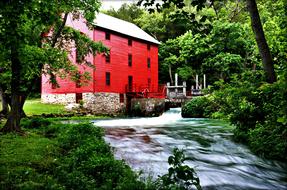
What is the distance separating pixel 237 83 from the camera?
10.5m

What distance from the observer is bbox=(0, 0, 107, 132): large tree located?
6.16 meters

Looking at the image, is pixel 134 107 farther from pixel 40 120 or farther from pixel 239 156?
pixel 239 156

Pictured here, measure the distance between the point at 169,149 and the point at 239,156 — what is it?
223 cm

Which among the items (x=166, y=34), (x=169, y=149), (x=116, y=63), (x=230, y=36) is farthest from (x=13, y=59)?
(x=166, y=34)

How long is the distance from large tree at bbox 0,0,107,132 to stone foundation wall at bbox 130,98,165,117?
12.2 m

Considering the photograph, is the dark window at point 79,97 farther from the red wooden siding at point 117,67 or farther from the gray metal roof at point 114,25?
the gray metal roof at point 114,25

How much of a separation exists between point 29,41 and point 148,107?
1781cm

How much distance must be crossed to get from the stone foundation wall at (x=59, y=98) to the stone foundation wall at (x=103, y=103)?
1628 mm

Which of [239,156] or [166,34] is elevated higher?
[166,34]

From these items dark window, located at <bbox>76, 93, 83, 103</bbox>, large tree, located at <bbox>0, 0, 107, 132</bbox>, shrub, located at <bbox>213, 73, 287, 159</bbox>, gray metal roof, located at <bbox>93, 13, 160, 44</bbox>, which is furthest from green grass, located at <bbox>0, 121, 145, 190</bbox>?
gray metal roof, located at <bbox>93, 13, 160, 44</bbox>

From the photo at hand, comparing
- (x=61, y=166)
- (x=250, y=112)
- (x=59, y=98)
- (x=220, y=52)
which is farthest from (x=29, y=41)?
(x=220, y=52)

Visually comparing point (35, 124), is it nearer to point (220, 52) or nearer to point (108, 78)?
point (108, 78)

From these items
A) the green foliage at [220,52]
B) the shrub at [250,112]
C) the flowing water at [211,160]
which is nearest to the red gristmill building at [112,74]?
the green foliage at [220,52]

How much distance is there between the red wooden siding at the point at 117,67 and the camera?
29606 millimetres
